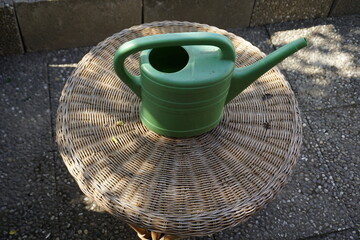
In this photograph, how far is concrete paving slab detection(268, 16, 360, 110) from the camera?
2.86 m

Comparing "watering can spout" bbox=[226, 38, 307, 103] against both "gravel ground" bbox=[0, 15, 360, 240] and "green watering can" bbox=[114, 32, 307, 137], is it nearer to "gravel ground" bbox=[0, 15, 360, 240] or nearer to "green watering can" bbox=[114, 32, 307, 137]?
"green watering can" bbox=[114, 32, 307, 137]

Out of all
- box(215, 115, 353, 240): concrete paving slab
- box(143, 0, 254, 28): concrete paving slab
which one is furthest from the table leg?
box(143, 0, 254, 28): concrete paving slab

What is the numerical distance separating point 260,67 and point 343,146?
4.59 feet

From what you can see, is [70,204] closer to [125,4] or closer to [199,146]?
[199,146]

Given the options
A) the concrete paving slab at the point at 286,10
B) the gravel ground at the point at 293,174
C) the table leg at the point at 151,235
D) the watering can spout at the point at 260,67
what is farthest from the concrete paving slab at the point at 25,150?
the concrete paving slab at the point at 286,10

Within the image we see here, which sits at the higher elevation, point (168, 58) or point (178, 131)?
point (168, 58)

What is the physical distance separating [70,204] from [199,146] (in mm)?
963

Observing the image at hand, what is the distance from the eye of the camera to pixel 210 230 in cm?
148

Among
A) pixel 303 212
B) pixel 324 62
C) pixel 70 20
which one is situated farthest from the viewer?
pixel 324 62

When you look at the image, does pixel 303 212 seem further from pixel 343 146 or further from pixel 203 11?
pixel 203 11

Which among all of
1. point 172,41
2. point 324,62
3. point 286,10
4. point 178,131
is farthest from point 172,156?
point 286,10

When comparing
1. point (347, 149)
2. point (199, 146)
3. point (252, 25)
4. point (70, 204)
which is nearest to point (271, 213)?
point (347, 149)

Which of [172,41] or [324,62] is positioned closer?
[172,41]

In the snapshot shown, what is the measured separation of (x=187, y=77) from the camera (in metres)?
1.35
